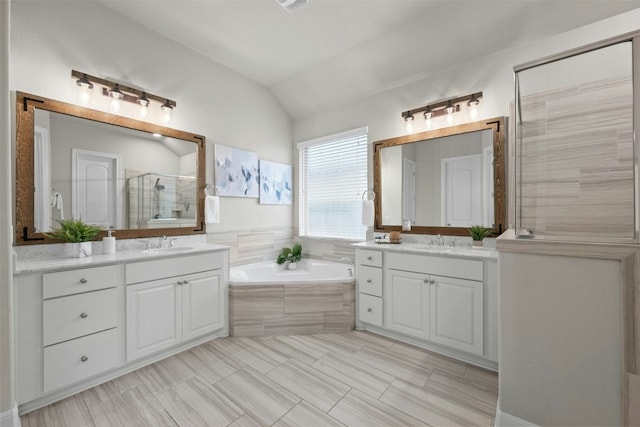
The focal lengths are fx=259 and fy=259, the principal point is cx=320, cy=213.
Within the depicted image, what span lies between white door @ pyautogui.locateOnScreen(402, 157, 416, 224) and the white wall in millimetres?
1748

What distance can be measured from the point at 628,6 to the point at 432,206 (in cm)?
192

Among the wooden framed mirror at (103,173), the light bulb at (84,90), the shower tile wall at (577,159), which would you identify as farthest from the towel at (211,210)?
the shower tile wall at (577,159)

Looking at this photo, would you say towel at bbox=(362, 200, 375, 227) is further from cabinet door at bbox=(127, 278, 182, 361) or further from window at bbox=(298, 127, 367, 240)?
cabinet door at bbox=(127, 278, 182, 361)

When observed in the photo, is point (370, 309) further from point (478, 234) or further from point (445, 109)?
point (445, 109)

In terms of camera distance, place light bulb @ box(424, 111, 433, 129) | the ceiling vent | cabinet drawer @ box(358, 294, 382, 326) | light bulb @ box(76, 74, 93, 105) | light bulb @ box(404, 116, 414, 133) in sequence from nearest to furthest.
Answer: the ceiling vent, light bulb @ box(76, 74, 93, 105), cabinet drawer @ box(358, 294, 382, 326), light bulb @ box(424, 111, 433, 129), light bulb @ box(404, 116, 414, 133)

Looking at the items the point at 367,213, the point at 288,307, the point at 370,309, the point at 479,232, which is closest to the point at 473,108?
the point at 479,232

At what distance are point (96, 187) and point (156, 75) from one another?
1.24m

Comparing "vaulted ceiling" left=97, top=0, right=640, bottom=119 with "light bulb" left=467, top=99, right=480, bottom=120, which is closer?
"vaulted ceiling" left=97, top=0, right=640, bottom=119

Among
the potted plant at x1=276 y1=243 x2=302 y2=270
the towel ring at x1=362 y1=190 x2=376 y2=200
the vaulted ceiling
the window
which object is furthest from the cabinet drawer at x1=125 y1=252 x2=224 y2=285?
the vaulted ceiling

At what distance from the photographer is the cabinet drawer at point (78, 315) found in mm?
1588

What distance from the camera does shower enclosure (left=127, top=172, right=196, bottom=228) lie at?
241 cm

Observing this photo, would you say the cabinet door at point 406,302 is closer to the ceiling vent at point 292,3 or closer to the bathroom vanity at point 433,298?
the bathroom vanity at point 433,298

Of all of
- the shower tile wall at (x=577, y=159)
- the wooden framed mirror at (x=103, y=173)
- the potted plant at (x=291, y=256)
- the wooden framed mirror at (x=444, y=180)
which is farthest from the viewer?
the potted plant at (x=291, y=256)

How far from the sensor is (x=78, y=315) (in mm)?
1693
